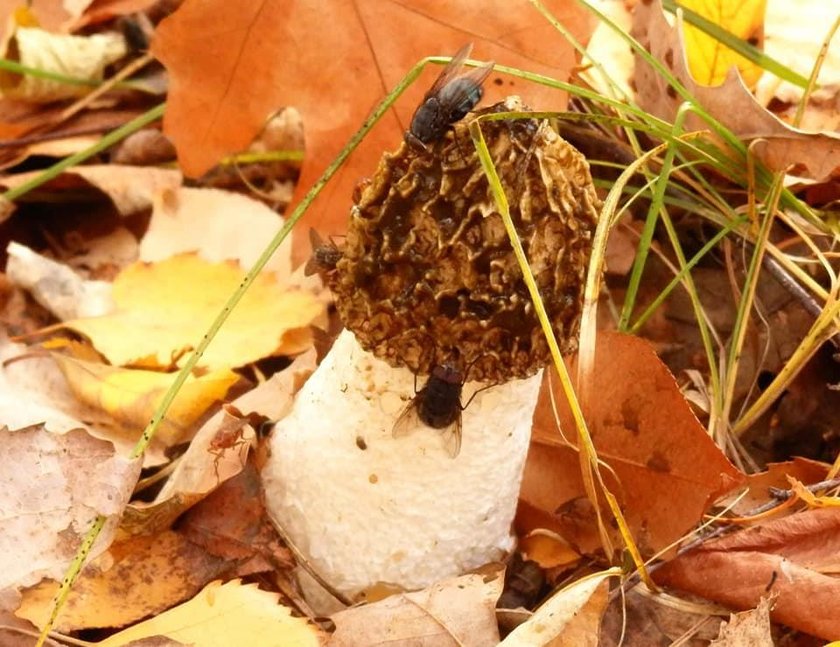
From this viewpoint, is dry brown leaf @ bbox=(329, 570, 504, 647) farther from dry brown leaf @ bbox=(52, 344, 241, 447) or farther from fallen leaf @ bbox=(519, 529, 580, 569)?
dry brown leaf @ bbox=(52, 344, 241, 447)

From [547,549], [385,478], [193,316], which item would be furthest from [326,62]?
[547,549]

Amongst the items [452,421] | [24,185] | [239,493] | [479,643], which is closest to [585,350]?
[452,421]

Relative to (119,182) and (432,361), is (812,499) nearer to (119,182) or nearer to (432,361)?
(432,361)

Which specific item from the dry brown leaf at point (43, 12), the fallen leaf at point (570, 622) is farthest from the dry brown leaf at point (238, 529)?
the dry brown leaf at point (43, 12)

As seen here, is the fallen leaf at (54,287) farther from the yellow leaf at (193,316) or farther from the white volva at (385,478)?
the white volva at (385,478)

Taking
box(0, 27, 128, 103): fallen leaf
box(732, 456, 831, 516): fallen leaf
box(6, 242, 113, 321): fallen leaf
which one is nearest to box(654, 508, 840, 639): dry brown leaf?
box(732, 456, 831, 516): fallen leaf

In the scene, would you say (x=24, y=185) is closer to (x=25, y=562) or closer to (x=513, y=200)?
(x=25, y=562)
